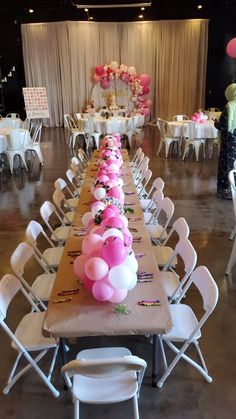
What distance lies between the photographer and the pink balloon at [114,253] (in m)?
1.97

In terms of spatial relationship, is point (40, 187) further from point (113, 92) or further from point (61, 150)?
point (113, 92)

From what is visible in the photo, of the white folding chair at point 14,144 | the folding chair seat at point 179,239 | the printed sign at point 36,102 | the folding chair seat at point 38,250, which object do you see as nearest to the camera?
the folding chair seat at point 179,239

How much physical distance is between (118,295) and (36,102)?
13.2 meters

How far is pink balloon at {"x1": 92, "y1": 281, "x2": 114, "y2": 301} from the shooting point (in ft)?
6.47

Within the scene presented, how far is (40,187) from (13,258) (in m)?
4.44

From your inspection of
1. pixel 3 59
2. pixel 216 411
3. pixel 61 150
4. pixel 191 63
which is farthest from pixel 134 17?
pixel 216 411

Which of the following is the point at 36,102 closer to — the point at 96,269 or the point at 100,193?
the point at 100,193

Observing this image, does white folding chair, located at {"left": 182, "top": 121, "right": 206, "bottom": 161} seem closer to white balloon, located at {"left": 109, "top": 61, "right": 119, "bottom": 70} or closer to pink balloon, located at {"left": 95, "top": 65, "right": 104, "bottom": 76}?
white balloon, located at {"left": 109, "top": 61, "right": 119, "bottom": 70}

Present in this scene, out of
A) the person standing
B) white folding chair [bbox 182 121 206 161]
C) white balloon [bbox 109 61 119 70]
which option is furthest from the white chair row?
white balloon [bbox 109 61 119 70]

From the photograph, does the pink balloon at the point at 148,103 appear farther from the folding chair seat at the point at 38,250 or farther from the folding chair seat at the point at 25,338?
the folding chair seat at the point at 25,338

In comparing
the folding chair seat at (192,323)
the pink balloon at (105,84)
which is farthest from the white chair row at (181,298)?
the pink balloon at (105,84)

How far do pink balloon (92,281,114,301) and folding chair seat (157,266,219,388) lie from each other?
0.48 m

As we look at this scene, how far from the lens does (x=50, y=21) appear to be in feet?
46.3

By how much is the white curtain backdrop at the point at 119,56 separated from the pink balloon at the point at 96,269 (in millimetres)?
13980
